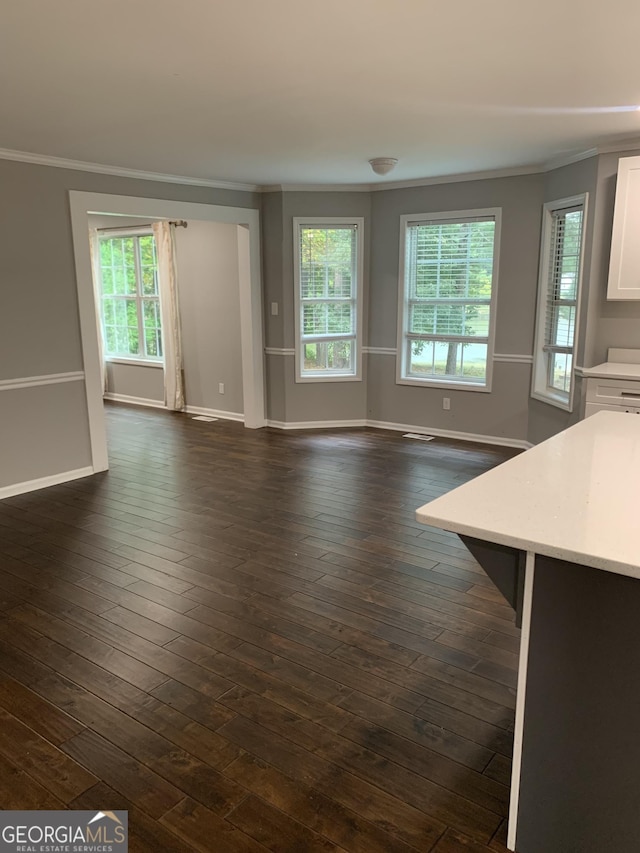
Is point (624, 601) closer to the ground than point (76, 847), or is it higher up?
higher up

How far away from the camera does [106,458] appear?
5.18 meters

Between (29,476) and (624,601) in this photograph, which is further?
(29,476)

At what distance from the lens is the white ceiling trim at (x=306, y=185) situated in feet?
14.0

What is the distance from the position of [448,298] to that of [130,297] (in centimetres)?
430

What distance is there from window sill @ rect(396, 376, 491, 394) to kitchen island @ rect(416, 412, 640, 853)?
4284 millimetres

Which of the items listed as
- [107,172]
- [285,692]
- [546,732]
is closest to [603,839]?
[546,732]

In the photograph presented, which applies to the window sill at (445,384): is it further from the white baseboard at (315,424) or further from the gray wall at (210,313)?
the gray wall at (210,313)

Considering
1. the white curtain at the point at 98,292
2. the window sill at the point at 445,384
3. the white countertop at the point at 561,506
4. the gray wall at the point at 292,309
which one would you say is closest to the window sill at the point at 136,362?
the white curtain at the point at 98,292

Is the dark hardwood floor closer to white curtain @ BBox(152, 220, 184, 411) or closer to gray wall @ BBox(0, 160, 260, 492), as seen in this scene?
gray wall @ BBox(0, 160, 260, 492)

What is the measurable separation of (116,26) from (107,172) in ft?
9.19

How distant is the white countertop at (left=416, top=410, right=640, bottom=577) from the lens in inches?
51.0

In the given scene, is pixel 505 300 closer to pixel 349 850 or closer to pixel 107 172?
pixel 107 172

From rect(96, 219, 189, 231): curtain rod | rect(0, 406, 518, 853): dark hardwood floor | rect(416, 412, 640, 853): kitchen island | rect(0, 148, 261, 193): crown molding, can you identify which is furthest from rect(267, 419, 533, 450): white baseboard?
rect(416, 412, 640, 853): kitchen island

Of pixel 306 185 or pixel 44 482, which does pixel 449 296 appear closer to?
pixel 306 185
